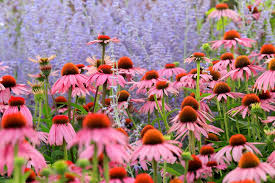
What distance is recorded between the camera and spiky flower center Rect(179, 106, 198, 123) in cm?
168

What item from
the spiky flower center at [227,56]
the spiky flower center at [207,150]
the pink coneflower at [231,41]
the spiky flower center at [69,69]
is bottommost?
the spiky flower center at [207,150]

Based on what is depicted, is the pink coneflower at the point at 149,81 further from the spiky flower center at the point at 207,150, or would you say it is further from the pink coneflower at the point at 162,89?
the spiky flower center at the point at 207,150

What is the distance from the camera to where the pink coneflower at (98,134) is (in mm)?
955

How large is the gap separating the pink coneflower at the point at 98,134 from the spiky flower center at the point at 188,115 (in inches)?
27.5

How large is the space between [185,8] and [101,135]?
8.87 feet

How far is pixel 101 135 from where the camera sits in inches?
38.4

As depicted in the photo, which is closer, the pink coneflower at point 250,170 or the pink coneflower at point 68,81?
the pink coneflower at point 250,170

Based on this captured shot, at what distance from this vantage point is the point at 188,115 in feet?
5.51

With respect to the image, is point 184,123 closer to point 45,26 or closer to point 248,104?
point 248,104

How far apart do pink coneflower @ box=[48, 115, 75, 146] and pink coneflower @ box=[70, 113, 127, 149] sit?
2.58 ft

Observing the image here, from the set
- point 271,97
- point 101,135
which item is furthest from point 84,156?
point 271,97

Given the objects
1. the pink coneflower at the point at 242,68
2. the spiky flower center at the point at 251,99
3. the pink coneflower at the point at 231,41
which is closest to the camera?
the spiky flower center at the point at 251,99

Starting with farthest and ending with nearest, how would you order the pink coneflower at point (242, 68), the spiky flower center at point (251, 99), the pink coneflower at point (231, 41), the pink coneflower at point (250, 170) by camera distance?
the pink coneflower at point (231, 41) → the pink coneflower at point (242, 68) → the spiky flower center at point (251, 99) → the pink coneflower at point (250, 170)

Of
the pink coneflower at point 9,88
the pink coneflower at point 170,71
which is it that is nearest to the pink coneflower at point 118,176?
the pink coneflower at point 9,88
